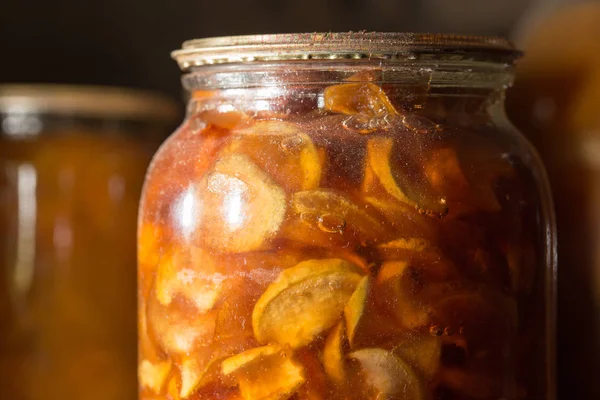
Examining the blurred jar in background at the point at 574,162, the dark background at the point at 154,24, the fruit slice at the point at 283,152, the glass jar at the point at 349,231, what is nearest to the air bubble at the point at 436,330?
the glass jar at the point at 349,231

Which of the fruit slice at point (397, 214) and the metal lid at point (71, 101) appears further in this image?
→ the metal lid at point (71, 101)

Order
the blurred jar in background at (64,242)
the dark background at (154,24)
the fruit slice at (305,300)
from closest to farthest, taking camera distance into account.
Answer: the fruit slice at (305,300), the blurred jar in background at (64,242), the dark background at (154,24)

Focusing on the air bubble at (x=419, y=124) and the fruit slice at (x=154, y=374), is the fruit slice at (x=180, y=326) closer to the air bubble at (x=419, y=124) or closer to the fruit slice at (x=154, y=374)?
the fruit slice at (x=154, y=374)

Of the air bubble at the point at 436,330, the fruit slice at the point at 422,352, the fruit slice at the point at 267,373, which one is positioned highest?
the air bubble at the point at 436,330

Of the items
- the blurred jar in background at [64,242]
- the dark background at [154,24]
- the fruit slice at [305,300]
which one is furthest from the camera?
the dark background at [154,24]

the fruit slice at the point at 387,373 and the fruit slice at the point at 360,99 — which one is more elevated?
the fruit slice at the point at 360,99

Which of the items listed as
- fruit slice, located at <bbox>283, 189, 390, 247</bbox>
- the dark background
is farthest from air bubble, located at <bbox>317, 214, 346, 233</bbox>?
the dark background

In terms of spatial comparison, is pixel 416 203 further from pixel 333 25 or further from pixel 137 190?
pixel 333 25
